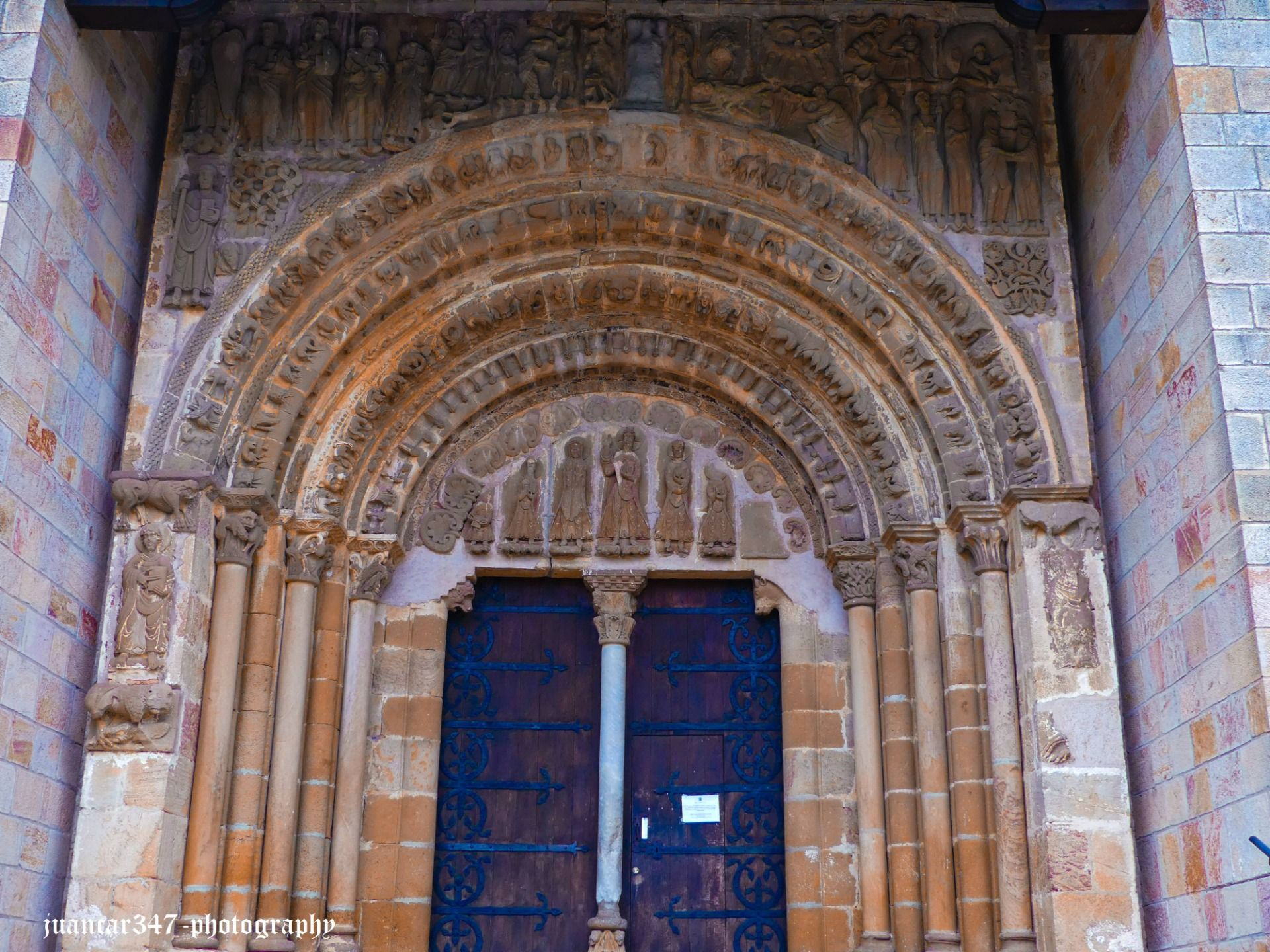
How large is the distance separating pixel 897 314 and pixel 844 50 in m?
1.72

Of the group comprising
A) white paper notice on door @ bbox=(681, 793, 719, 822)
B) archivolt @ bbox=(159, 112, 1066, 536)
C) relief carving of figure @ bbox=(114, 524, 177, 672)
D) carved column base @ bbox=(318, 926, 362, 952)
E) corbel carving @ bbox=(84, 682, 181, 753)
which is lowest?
carved column base @ bbox=(318, 926, 362, 952)

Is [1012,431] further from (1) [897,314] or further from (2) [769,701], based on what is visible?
(2) [769,701]

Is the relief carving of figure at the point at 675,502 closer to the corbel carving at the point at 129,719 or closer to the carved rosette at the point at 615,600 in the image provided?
the carved rosette at the point at 615,600

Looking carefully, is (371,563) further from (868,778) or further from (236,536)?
(868,778)

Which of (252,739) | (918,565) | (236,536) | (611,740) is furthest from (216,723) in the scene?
(918,565)

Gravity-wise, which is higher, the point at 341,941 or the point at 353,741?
the point at 353,741

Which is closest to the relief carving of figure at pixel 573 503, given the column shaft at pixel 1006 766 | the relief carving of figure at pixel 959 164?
the column shaft at pixel 1006 766

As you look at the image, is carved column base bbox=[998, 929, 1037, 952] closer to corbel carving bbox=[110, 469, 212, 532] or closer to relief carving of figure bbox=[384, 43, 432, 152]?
corbel carving bbox=[110, 469, 212, 532]

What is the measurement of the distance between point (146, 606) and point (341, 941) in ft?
6.97

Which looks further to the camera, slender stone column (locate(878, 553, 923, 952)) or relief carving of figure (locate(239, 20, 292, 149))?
relief carving of figure (locate(239, 20, 292, 149))

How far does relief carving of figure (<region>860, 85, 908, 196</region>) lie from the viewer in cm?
809

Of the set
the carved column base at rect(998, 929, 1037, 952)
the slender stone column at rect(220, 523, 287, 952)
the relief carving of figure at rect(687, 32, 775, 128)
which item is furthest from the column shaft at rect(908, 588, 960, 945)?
the slender stone column at rect(220, 523, 287, 952)

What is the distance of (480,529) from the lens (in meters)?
8.47

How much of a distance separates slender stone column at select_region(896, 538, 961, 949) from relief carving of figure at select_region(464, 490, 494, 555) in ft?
8.22
